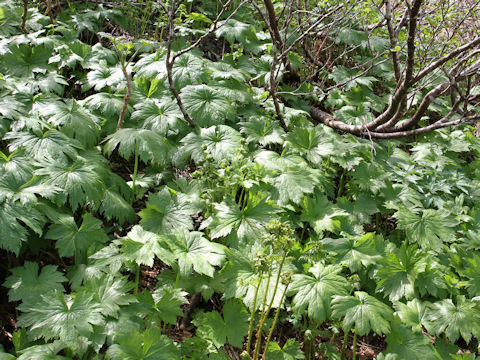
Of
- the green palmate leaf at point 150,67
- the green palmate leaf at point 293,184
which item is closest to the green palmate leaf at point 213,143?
the green palmate leaf at point 293,184

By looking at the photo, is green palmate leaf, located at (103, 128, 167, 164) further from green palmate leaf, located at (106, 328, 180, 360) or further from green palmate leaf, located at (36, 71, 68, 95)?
green palmate leaf, located at (106, 328, 180, 360)

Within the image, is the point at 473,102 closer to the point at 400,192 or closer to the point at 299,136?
the point at 400,192

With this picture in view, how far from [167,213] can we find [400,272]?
4.97ft

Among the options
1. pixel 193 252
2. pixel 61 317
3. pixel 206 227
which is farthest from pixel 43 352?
pixel 206 227

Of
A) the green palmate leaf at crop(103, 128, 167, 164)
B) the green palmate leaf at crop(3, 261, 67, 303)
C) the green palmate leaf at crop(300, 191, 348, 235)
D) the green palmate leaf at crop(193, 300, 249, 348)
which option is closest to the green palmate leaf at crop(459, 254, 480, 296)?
the green palmate leaf at crop(300, 191, 348, 235)

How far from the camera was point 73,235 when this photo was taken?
227 centimetres

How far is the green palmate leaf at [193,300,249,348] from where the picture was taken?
212cm

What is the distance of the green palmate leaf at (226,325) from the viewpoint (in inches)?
83.7

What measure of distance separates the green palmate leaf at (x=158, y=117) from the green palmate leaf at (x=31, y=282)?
129cm

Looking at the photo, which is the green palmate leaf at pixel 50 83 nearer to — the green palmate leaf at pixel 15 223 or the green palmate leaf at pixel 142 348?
the green palmate leaf at pixel 15 223

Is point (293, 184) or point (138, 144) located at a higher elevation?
point (138, 144)

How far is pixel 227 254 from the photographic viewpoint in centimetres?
225

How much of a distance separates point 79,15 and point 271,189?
3040mm

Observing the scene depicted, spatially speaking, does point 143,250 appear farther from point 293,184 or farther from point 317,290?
point 293,184
